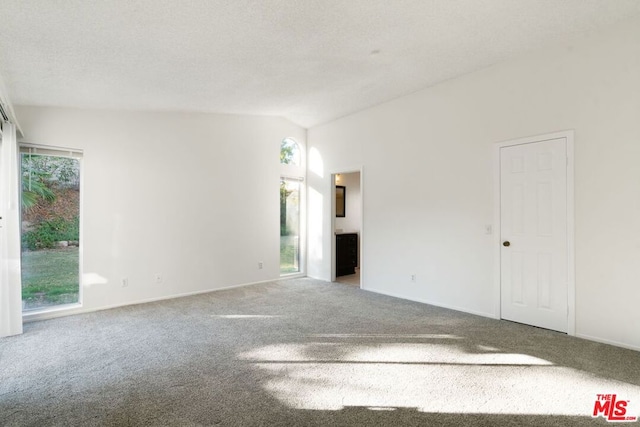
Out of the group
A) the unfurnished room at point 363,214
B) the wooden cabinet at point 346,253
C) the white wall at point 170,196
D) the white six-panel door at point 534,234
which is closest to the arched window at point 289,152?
the white wall at point 170,196

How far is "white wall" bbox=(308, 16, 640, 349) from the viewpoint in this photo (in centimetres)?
313

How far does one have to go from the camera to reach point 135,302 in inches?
183

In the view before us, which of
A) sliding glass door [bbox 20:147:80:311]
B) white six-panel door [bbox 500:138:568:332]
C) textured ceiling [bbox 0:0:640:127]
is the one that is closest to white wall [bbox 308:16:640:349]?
white six-panel door [bbox 500:138:568:332]

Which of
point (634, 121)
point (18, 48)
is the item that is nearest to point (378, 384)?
point (634, 121)

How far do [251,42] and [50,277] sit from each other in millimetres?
3855

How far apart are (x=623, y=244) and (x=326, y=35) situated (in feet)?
11.5

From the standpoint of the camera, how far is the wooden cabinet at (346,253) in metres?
6.64

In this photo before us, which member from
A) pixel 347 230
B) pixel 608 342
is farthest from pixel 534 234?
pixel 347 230

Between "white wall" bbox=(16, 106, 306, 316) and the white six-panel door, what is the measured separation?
389cm

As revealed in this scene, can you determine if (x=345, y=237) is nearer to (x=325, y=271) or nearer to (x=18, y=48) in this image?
(x=325, y=271)

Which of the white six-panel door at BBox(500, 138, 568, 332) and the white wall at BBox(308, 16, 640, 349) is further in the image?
the white six-panel door at BBox(500, 138, 568, 332)

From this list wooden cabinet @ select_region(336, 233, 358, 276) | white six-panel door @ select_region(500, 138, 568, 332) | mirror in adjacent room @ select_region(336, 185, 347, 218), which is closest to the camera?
white six-panel door @ select_region(500, 138, 568, 332)

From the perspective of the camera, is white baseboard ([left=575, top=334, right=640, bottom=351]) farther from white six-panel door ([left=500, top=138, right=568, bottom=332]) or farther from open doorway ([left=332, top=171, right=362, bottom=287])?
open doorway ([left=332, top=171, right=362, bottom=287])

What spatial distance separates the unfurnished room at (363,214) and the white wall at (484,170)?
0.02 meters
